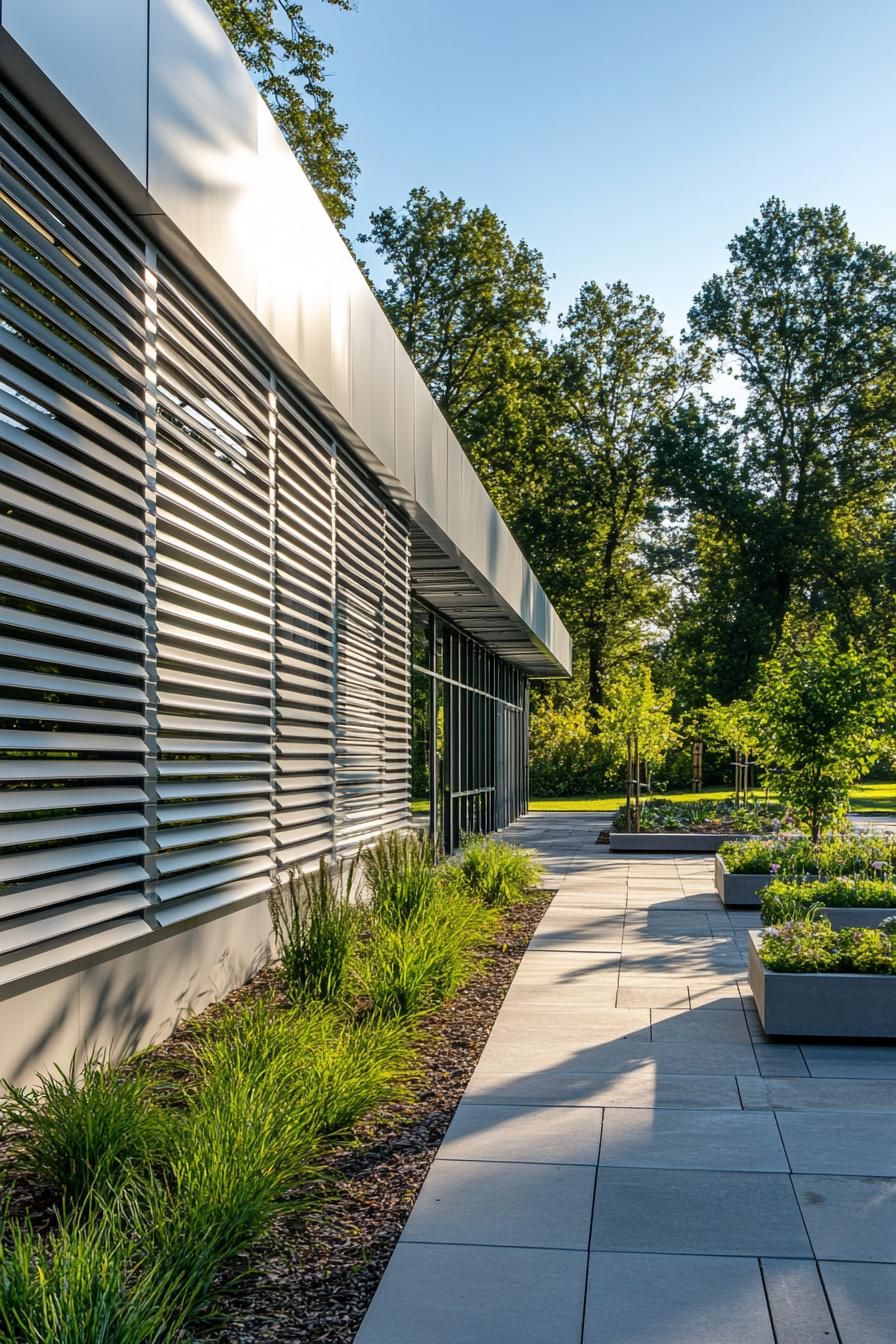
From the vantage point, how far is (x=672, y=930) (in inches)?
432

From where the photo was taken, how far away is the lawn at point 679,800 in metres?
33.8

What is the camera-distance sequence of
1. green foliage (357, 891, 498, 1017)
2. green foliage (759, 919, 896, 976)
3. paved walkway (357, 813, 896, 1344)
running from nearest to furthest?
paved walkway (357, 813, 896, 1344) → green foliage (357, 891, 498, 1017) → green foliage (759, 919, 896, 976)

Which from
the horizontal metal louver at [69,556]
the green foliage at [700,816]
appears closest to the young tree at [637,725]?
the green foliage at [700,816]

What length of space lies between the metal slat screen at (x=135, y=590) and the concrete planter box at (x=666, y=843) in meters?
10.8

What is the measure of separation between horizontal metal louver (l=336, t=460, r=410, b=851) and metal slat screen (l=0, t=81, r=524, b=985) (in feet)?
2.26

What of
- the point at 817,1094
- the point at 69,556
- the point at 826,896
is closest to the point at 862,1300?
the point at 817,1094

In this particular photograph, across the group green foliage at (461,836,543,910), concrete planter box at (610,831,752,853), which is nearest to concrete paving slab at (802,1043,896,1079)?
green foliage at (461,836,543,910)

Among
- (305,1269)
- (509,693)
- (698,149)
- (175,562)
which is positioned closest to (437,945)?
(175,562)

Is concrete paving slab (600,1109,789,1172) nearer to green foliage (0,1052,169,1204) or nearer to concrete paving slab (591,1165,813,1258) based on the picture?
concrete paving slab (591,1165,813,1258)

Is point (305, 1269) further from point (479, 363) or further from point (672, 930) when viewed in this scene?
point (479, 363)

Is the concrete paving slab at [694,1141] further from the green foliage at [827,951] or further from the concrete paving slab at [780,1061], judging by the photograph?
the green foliage at [827,951]

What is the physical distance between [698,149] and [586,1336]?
12.3 m

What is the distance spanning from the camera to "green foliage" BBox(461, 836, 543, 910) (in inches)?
457

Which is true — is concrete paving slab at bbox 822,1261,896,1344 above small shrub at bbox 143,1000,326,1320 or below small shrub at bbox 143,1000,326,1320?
below
